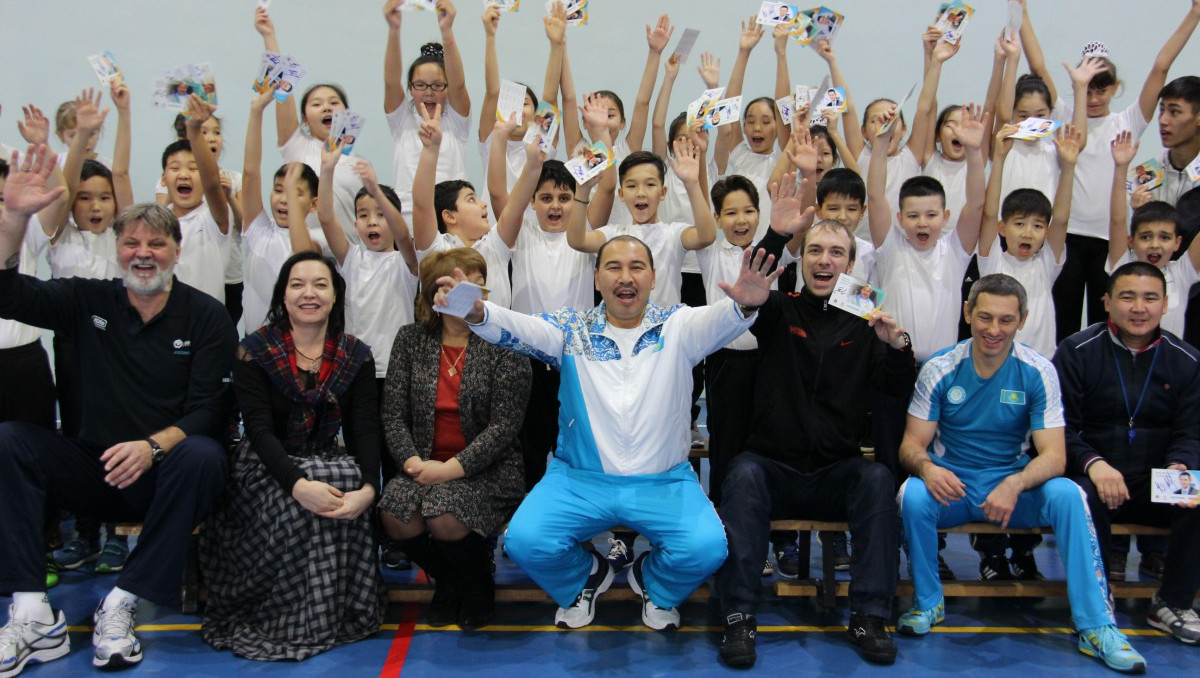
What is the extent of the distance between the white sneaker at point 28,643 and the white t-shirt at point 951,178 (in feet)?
15.3

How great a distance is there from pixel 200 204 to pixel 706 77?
3127 mm

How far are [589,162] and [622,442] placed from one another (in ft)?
4.41

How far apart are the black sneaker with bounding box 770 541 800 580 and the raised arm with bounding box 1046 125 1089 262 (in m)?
1.98

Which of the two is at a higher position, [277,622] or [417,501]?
[417,501]

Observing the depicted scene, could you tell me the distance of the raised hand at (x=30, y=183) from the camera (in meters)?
3.32

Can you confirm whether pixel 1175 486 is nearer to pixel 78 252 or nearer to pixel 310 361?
pixel 310 361

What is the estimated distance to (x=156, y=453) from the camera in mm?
3426

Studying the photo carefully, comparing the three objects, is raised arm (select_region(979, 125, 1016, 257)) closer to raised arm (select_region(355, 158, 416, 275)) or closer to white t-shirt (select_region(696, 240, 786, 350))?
white t-shirt (select_region(696, 240, 786, 350))

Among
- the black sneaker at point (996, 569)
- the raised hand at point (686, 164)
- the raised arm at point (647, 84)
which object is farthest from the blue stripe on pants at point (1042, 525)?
the raised arm at point (647, 84)

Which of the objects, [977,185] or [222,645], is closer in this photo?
[222,645]

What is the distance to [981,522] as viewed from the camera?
3.69m

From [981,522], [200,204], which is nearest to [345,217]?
[200,204]

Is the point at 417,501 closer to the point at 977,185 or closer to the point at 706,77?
the point at 977,185

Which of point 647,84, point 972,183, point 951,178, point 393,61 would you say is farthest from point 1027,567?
point 393,61
